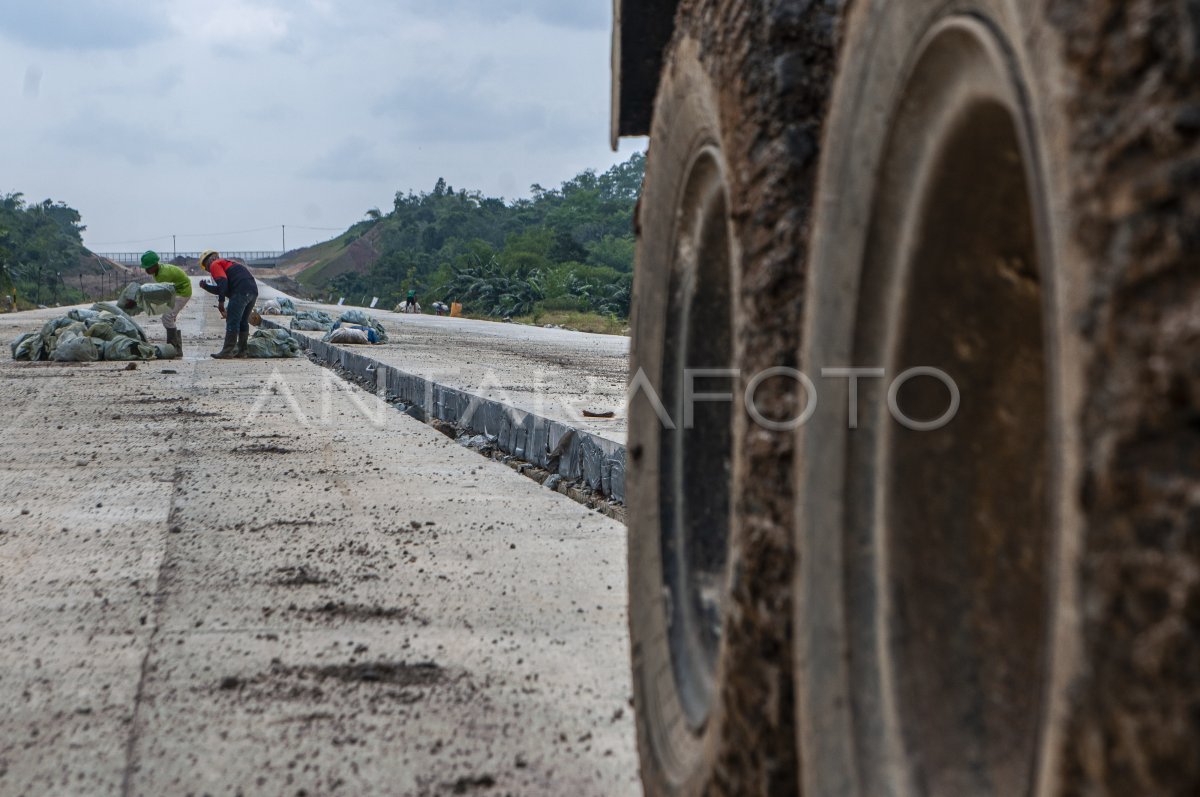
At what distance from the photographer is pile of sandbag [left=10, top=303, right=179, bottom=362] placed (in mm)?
15211

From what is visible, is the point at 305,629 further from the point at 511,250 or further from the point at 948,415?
the point at 511,250

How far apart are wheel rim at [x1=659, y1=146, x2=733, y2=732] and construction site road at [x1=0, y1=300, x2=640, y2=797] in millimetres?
640

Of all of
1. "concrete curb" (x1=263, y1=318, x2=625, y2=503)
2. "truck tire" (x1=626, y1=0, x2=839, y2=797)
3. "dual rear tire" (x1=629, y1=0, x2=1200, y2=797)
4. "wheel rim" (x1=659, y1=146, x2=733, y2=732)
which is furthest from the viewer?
"concrete curb" (x1=263, y1=318, x2=625, y2=503)

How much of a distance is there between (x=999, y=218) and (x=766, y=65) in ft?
1.65

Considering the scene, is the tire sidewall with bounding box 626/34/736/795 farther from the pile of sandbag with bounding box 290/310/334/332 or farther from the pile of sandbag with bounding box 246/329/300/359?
the pile of sandbag with bounding box 290/310/334/332

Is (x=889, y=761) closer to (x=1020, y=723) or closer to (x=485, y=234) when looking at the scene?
(x=1020, y=723)

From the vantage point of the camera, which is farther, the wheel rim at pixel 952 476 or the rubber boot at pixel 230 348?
the rubber boot at pixel 230 348

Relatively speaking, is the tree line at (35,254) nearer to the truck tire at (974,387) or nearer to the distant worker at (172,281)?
the distant worker at (172,281)

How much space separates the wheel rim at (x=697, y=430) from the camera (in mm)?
1982

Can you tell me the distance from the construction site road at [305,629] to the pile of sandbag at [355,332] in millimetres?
11805

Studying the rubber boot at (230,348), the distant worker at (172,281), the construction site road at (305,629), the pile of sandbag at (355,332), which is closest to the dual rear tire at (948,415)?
the construction site road at (305,629)

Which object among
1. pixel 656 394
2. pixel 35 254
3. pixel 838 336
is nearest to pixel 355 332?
pixel 656 394

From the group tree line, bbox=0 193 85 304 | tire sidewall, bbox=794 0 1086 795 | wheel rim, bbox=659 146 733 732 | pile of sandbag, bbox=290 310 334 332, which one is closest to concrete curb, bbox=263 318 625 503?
wheel rim, bbox=659 146 733 732

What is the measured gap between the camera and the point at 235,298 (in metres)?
16.4
